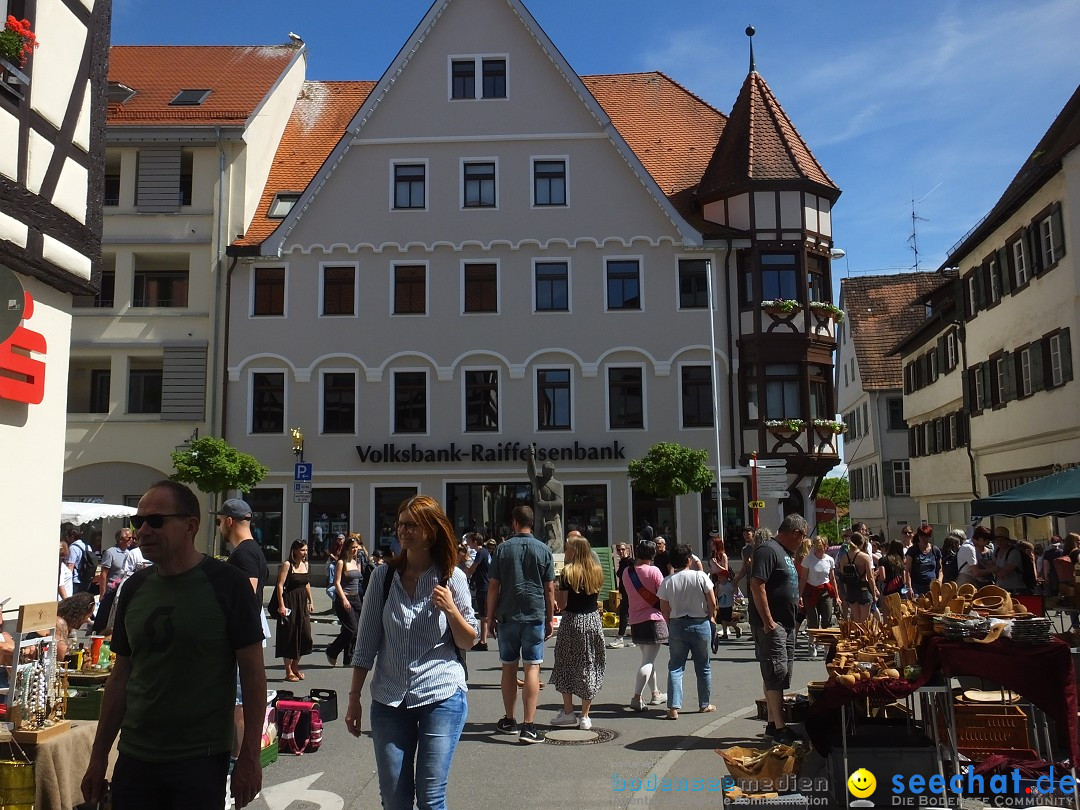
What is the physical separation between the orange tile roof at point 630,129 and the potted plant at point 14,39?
1973 centimetres

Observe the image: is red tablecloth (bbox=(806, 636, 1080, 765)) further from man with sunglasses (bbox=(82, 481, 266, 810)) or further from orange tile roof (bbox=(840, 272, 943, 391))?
orange tile roof (bbox=(840, 272, 943, 391))

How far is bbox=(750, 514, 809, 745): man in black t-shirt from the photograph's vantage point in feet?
25.0

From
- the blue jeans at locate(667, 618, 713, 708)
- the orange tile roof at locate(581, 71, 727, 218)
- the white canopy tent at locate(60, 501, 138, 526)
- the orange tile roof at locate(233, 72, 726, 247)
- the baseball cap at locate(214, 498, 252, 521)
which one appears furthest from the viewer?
the orange tile roof at locate(581, 71, 727, 218)

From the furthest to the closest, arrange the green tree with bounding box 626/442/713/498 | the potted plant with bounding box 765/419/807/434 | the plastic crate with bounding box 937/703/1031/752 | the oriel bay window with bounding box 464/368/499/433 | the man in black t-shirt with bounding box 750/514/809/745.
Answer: the oriel bay window with bounding box 464/368/499/433 → the potted plant with bounding box 765/419/807/434 → the green tree with bounding box 626/442/713/498 → the man in black t-shirt with bounding box 750/514/809/745 → the plastic crate with bounding box 937/703/1031/752

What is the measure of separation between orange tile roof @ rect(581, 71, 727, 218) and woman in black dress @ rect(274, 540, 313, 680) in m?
20.9

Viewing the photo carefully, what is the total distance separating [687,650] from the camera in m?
9.69

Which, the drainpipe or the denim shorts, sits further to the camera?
the drainpipe

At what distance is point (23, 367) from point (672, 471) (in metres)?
17.5

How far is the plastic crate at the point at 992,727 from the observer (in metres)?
6.80

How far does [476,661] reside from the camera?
13.9 m

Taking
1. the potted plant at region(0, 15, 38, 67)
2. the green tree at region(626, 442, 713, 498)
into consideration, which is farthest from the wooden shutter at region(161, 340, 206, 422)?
the potted plant at region(0, 15, 38, 67)

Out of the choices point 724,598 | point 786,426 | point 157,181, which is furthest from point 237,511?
point 157,181

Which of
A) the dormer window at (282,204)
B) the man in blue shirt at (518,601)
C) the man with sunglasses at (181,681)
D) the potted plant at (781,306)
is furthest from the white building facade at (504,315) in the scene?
the man with sunglasses at (181,681)

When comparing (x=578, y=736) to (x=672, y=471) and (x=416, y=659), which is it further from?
(x=672, y=471)
